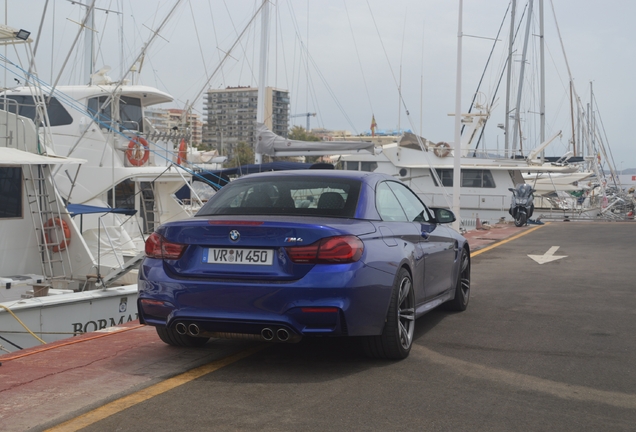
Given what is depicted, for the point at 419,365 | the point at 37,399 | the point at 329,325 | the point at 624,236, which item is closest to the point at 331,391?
the point at 329,325

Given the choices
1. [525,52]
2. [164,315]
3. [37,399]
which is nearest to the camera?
[37,399]

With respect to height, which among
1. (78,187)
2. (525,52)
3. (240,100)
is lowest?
(78,187)

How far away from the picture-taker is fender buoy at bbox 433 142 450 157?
3675cm

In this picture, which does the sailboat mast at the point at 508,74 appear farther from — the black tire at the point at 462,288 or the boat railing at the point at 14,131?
the black tire at the point at 462,288

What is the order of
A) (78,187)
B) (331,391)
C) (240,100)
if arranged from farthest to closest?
(240,100) < (78,187) < (331,391)

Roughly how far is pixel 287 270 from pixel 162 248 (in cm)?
102

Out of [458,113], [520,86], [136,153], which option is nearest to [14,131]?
[136,153]

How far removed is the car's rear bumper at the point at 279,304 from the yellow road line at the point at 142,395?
12.2 inches

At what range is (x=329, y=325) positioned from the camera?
5.02 meters

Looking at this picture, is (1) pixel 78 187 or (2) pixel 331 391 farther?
(1) pixel 78 187

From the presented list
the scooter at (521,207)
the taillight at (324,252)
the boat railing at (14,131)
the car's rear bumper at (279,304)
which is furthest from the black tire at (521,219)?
the taillight at (324,252)

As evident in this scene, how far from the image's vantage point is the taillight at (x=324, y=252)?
5.04m

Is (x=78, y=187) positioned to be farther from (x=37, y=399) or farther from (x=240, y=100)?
(x=240, y=100)

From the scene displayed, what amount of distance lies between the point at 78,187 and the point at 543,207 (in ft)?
93.6
